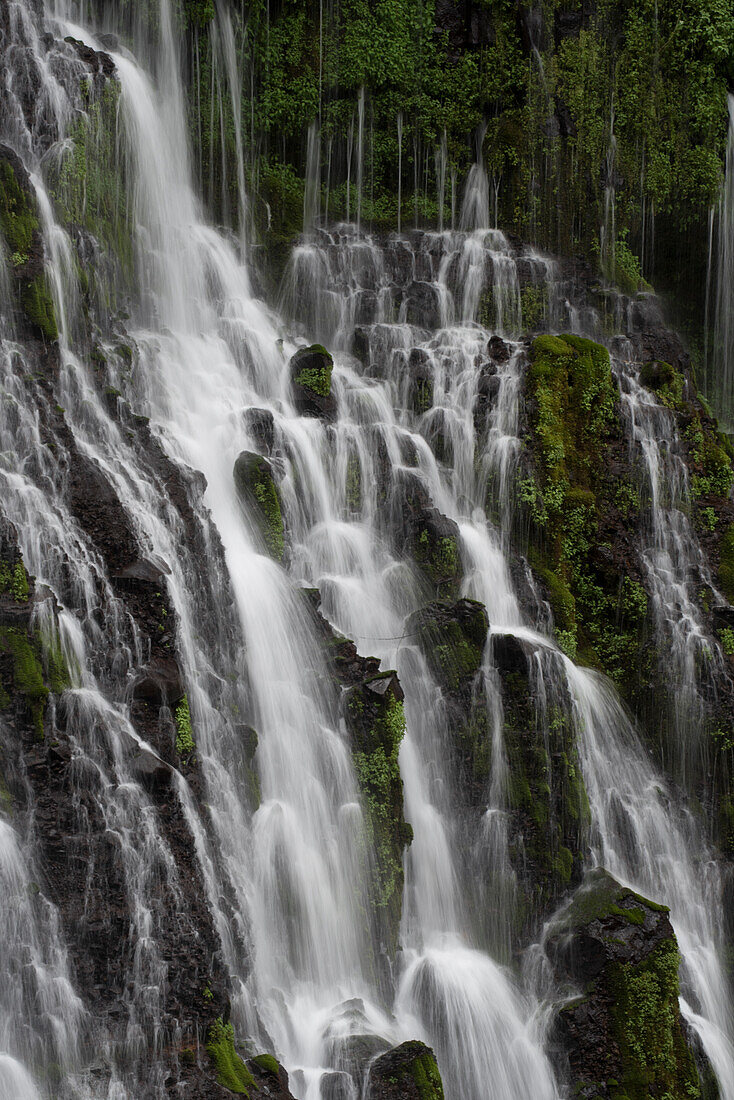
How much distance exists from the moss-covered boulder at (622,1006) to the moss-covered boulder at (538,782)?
0.86 meters

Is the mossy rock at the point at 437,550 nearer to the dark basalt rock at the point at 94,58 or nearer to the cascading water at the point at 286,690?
the cascading water at the point at 286,690

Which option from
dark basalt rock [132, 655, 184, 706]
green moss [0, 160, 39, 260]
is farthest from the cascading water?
green moss [0, 160, 39, 260]

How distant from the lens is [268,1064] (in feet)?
33.2

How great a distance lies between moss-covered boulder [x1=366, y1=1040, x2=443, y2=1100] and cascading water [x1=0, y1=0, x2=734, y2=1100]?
589 mm

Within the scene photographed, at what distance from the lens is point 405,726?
14523mm

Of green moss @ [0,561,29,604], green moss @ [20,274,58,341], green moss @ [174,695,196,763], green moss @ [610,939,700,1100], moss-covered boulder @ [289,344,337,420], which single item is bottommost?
green moss @ [610,939,700,1100]

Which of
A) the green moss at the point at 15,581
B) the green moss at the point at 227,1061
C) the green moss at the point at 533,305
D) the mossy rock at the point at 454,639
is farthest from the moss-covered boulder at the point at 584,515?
the green moss at the point at 15,581

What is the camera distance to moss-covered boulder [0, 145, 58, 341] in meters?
15.3

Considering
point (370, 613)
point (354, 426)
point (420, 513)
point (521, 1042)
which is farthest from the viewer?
point (354, 426)

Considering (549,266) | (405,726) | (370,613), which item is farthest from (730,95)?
(405,726)

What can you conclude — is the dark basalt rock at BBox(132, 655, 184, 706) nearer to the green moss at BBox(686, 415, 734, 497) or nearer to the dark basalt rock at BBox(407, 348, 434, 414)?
the dark basalt rock at BBox(407, 348, 434, 414)

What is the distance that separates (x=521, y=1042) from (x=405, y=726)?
13.7 feet

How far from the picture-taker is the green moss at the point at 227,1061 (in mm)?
9609

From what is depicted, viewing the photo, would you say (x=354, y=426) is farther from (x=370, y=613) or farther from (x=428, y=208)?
(x=428, y=208)
